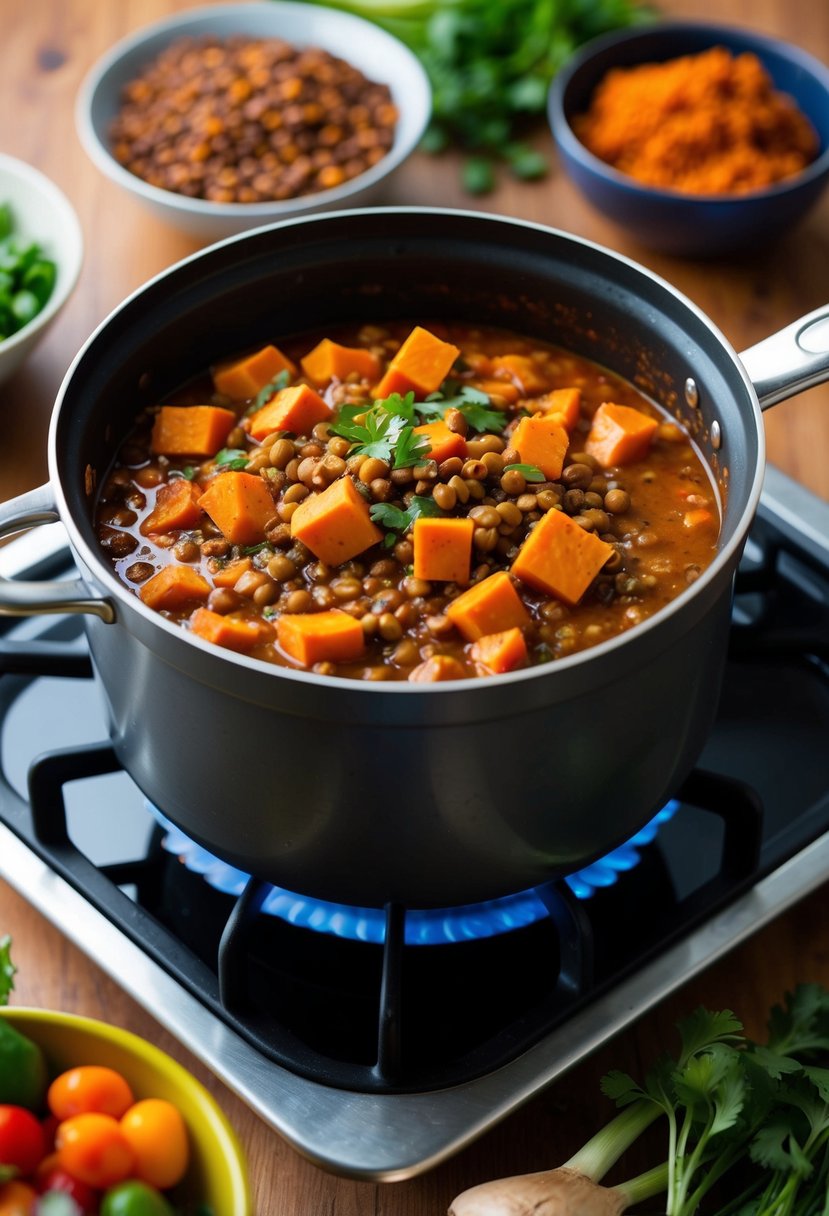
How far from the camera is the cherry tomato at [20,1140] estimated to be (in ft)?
4.72

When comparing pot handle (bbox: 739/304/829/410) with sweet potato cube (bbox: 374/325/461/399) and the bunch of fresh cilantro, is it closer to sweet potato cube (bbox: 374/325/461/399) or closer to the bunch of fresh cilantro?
sweet potato cube (bbox: 374/325/461/399)

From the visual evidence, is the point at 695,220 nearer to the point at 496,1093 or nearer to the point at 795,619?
the point at 795,619

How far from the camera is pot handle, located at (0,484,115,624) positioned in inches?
63.9

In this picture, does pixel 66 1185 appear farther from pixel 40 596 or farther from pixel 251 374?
pixel 251 374

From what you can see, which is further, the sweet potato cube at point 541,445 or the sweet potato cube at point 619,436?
the sweet potato cube at point 619,436

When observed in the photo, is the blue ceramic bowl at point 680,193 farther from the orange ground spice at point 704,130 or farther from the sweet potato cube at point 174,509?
the sweet potato cube at point 174,509

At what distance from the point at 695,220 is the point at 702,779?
1.59 m

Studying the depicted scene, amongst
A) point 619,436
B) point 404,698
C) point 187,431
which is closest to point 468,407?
point 619,436

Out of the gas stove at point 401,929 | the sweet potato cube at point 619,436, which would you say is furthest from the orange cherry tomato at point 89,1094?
the sweet potato cube at point 619,436

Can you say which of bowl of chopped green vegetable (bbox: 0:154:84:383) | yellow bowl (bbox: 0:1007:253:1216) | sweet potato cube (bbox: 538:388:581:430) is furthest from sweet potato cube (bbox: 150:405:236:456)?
yellow bowl (bbox: 0:1007:253:1216)

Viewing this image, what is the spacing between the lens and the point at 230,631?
6.00ft

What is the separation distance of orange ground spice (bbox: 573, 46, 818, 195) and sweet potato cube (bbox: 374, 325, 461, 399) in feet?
4.03

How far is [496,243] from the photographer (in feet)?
7.32

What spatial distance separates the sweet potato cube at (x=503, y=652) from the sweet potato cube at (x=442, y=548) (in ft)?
0.37
